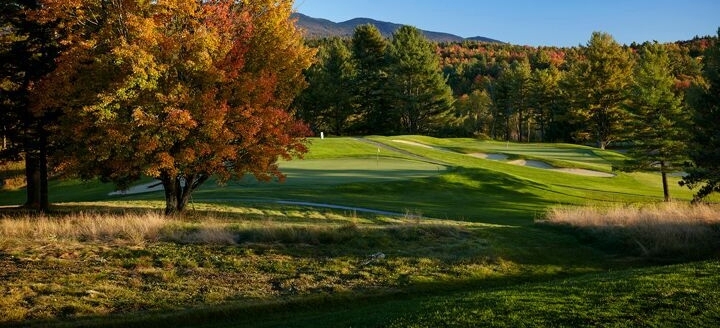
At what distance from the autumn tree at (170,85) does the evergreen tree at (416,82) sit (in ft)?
190

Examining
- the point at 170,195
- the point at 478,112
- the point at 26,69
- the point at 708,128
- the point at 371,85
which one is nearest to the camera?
the point at 170,195

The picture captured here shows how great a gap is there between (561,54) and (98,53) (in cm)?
14336

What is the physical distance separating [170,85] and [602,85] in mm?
66228

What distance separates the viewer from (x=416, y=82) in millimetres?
77688

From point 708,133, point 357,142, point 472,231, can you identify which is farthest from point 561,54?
point 472,231

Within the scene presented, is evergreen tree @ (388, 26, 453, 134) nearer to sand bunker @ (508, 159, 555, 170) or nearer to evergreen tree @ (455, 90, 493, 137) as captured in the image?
evergreen tree @ (455, 90, 493, 137)

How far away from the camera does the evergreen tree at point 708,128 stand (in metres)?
22.1

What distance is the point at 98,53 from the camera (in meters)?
16.8

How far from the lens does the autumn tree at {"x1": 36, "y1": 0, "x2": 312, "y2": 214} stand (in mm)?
16297

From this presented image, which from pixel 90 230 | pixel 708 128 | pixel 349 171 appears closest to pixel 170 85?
pixel 90 230

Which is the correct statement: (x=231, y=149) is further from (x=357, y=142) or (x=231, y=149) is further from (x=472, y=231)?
(x=357, y=142)

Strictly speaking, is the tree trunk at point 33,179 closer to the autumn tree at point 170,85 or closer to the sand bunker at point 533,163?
the autumn tree at point 170,85

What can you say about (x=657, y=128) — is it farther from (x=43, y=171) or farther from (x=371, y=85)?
(x=371, y=85)

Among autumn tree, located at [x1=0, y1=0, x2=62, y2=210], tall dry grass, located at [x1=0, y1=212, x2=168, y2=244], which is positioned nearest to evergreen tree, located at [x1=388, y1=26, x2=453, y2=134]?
autumn tree, located at [x1=0, y1=0, x2=62, y2=210]
